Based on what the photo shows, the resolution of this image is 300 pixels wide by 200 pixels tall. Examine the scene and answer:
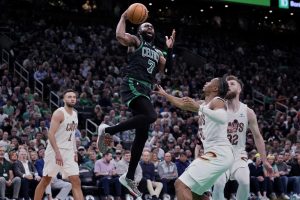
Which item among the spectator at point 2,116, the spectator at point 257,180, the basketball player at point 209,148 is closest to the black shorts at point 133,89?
the basketball player at point 209,148

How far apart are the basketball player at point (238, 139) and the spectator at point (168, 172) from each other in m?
7.31

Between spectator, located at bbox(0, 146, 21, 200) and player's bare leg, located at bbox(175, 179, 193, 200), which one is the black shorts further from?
spectator, located at bbox(0, 146, 21, 200)

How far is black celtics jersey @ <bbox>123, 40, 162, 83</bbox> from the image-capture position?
416 inches

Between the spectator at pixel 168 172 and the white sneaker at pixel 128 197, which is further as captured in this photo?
the spectator at pixel 168 172

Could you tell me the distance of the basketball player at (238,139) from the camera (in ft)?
38.2

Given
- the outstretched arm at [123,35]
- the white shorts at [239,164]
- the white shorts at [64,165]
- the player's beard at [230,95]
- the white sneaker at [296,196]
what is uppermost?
the outstretched arm at [123,35]

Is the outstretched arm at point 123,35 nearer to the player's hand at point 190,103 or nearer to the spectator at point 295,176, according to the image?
the player's hand at point 190,103

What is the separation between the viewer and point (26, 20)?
30.9 metres

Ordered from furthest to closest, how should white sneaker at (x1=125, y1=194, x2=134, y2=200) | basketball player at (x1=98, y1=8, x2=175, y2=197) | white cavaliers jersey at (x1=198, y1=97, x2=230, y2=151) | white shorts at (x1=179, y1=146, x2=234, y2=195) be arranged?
white sneaker at (x1=125, y1=194, x2=134, y2=200), basketball player at (x1=98, y1=8, x2=175, y2=197), white cavaliers jersey at (x1=198, y1=97, x2=230, y2=151), white shorts at (x1=179, y1=146, x2=234, y2=195)

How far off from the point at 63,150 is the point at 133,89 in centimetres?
279

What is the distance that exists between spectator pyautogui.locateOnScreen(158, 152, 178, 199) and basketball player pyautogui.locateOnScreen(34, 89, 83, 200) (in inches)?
263

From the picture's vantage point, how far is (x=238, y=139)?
11789mm

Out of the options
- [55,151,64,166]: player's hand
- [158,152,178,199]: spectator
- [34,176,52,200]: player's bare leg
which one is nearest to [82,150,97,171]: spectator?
[158,152,178,199]: spectator

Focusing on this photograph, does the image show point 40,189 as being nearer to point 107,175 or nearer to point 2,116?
point 107,175
